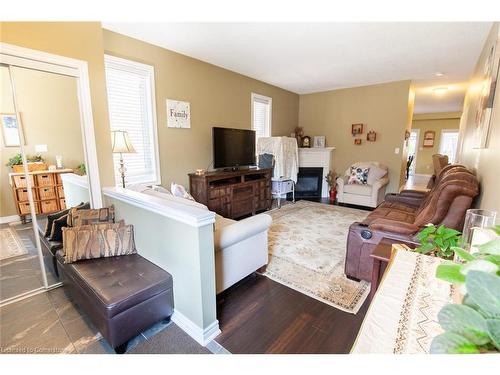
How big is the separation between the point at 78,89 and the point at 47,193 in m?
0.99

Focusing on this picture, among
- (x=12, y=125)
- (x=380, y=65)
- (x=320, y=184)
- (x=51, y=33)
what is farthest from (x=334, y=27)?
(x=320, y=184)

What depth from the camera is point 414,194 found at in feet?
11.5

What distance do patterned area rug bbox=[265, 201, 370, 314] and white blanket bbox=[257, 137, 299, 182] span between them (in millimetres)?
865

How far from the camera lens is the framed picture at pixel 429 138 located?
989 cm

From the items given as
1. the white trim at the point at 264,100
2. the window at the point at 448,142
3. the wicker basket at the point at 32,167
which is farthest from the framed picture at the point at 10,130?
the window at the point at 448,142

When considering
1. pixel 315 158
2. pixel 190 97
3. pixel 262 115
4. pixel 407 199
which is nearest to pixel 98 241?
pixel 190 97

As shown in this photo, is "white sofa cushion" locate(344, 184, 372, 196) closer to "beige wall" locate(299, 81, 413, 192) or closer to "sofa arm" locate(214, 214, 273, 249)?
"beige wall" locate(299, 81, 413, 192)

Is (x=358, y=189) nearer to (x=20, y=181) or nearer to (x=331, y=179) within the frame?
(x=331, y=179)

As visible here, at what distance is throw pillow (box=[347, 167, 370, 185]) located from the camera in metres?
5.11

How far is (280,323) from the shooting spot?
1.76 m

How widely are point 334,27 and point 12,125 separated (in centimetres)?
327

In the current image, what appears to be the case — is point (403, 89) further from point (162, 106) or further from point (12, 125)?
point (12, 125)

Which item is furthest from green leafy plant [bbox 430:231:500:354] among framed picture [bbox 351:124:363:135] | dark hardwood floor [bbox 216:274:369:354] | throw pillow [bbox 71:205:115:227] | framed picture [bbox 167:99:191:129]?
framed picture [bbox 351:124:363:135]

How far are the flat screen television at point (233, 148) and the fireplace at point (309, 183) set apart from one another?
5.51 ft
